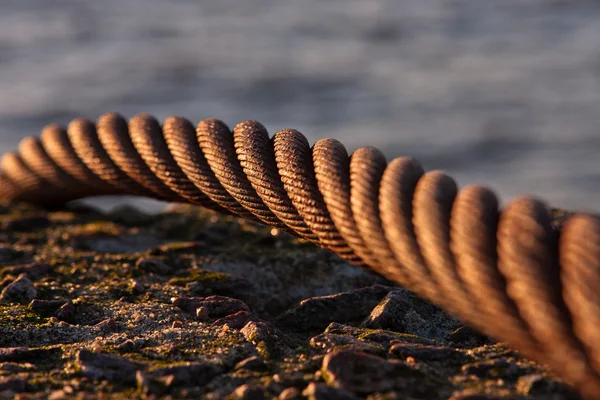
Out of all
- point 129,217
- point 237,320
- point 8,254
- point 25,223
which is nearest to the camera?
point 237,320

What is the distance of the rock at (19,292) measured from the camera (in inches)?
87.3

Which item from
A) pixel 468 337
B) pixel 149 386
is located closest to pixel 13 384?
pixel 149 386

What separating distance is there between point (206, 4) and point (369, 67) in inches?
173

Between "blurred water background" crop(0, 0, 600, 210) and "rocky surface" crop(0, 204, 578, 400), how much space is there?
3.29 metres

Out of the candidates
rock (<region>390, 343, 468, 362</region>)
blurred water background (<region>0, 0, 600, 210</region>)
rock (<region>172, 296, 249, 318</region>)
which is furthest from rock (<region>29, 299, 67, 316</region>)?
blurred water background (<region>0, 0, 600, 210</region>)

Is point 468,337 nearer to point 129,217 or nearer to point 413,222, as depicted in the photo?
point 413,222

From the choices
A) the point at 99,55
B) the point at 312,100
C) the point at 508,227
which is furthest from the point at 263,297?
the point at 99,55

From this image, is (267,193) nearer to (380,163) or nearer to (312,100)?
(380,163)

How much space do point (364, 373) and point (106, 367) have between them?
0.55 meters

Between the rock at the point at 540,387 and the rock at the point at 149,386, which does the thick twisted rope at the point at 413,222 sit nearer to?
the rock at the point at 540,387

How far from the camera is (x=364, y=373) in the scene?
1603mm

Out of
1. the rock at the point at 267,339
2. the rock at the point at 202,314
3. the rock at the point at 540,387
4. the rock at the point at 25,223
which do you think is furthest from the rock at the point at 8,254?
the rock at the point at 540,387

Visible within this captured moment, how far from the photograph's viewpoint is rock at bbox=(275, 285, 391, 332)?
6.83ft

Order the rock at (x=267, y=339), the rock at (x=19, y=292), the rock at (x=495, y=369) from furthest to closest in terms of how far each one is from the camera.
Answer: the rock at (x=19, y=292)
the rock at (x=267, y=339)
the rock at (x=495, y=369)
